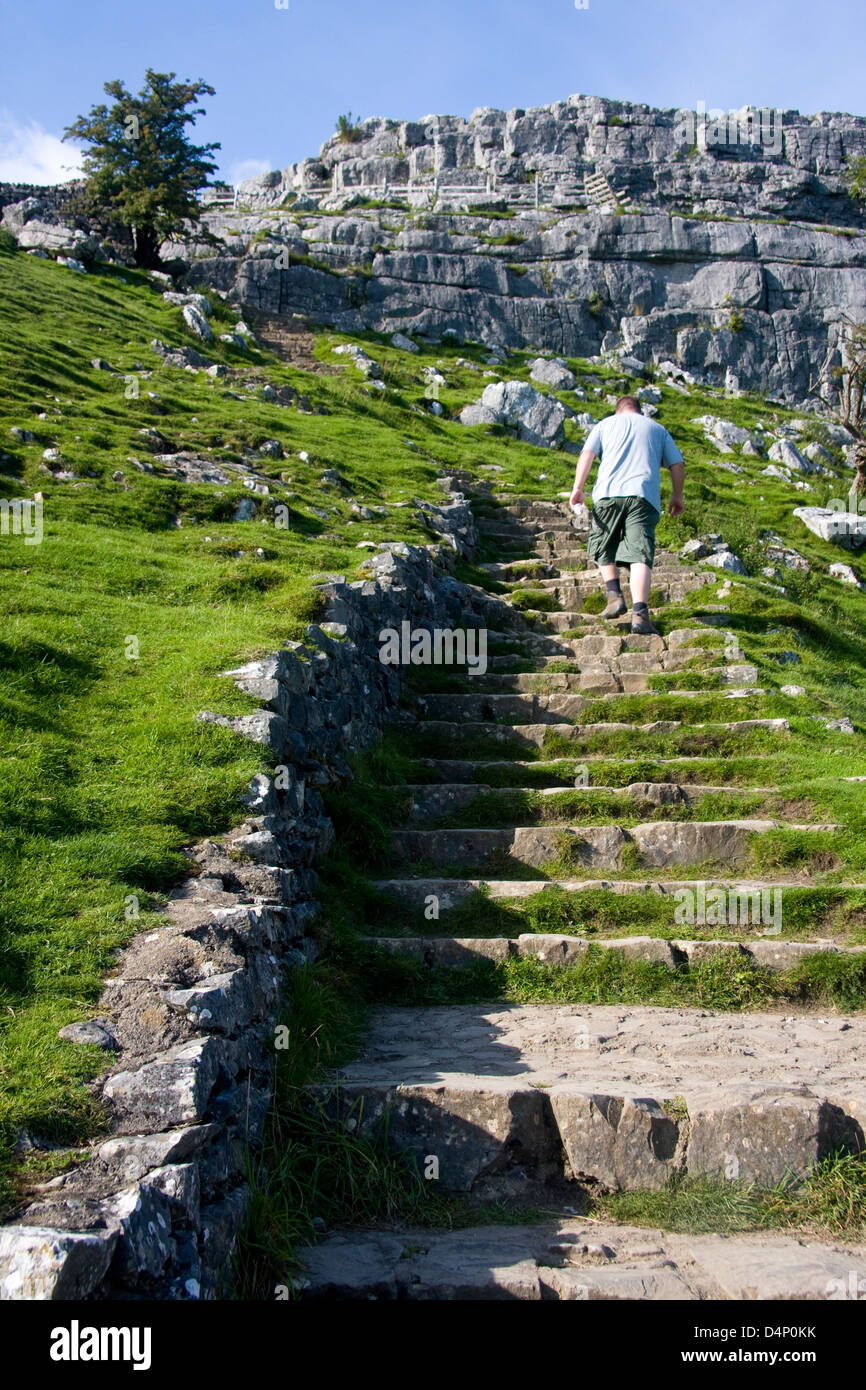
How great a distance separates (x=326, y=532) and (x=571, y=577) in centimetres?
377

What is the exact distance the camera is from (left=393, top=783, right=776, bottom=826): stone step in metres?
7.68

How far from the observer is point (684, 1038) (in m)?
5.25

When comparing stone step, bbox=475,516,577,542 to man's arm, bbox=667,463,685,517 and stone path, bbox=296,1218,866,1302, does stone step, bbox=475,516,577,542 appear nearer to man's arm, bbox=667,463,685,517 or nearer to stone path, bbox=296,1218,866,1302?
man's arm, bbox=667,463,685,517

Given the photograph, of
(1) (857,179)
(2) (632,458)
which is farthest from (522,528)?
(1) (857,179)

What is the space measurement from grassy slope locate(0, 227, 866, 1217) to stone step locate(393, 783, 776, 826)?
2.92 ft

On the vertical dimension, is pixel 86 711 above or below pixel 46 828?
above

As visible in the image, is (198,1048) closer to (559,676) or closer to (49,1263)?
(49,1263)

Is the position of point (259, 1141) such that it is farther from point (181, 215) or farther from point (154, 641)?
point (181, 215)

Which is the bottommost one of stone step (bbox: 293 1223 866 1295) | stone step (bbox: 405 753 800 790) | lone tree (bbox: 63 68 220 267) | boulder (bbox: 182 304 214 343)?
stone step (bbox: 293 1223 866 1295)

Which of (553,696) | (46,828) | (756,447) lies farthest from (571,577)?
(756,447)

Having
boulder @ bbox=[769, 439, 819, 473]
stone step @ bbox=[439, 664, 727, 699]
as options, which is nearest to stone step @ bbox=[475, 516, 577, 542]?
stone step @ bbox=[439, 664, 727, 699]

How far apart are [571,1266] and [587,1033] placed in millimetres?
1657

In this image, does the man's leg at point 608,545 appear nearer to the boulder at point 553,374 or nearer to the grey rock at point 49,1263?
the grey rock at point 49,1263

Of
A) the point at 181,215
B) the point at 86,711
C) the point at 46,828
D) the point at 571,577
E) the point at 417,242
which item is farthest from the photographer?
the point at 417,242
